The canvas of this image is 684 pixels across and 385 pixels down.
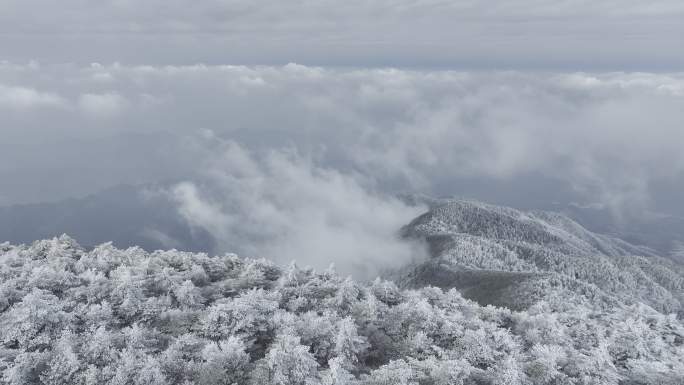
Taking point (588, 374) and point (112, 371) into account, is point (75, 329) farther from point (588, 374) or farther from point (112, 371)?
point (588, 374)

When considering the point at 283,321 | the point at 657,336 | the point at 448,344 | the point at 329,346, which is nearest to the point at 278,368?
the point at 329,346

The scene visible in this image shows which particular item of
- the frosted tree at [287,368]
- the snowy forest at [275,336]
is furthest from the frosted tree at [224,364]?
the frosted tree at [287,368]

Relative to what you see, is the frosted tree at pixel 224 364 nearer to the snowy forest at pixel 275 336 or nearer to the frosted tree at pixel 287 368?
the snowy forest at pixel 275 336

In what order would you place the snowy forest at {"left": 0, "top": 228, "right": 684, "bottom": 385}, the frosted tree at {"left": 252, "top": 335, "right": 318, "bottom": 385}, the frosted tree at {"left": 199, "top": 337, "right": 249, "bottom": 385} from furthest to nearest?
1. the snowy forest at {"left": 0, "top": 228, "right": 684, "bottom": 385}
2. the frosted tree at {"left": 199, "top": 337, "right": 249, "bottom": 385}
3. the frosted tree at {"left": 252, "top": 335, "right": 318, "bottom": 385}

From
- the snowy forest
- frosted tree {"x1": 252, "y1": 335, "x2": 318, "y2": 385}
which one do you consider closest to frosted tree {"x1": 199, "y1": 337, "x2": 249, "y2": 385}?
the snowy forest

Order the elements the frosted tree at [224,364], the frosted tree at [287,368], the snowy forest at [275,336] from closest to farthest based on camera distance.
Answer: the frosted tree at [287,368]
the frosted tree at [224,364]
the snowy forest at [275,336]

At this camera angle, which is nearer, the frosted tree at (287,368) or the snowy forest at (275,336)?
the frosted tree at (287,368)

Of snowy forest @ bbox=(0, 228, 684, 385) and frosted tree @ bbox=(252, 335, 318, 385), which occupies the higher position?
frosted tree @ bbox=(252, 335, 318, 385)

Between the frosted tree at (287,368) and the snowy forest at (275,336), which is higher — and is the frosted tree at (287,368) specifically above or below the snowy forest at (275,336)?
above

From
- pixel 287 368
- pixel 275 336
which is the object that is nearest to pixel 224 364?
pixel 287 368

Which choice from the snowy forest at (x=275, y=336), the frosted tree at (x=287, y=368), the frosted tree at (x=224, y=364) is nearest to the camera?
the frosted tree at (x=287, y=368)

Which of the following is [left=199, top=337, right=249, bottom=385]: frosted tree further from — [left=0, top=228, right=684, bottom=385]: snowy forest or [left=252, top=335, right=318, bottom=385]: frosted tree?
[left=252, top=335, right=318, bottom=385]: frosted tree
